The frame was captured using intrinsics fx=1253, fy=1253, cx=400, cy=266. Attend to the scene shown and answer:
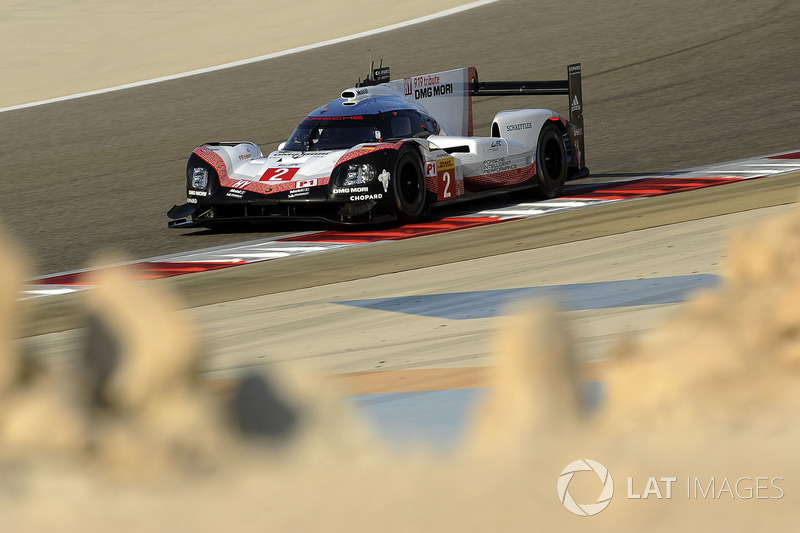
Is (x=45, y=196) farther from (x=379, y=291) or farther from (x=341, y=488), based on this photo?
(x=341, y=488)

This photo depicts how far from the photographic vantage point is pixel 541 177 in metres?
12.8

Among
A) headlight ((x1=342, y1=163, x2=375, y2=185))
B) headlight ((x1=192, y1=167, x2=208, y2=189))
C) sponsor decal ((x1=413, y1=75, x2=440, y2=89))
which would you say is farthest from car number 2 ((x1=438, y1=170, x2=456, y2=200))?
headlight ((x1=192, y1=167, x2=208, y2=189))

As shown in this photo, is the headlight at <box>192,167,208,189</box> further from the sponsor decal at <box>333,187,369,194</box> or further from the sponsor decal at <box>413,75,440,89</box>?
the sponsor decal at <box>413,75,440,89</box>

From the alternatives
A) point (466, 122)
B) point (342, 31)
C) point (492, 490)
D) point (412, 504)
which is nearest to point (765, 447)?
point (492, 490)

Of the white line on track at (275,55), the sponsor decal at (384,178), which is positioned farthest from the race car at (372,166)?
the white line on track at (275,55)

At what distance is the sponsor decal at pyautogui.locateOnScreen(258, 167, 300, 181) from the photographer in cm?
1122

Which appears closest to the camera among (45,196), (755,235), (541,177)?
(755,235)

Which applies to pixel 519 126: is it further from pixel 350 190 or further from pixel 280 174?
pixel 280 174

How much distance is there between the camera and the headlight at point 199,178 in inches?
452

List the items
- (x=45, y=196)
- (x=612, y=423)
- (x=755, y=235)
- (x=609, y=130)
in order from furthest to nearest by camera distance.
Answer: (x=609, y=130) < (x=45, y=196) < (x=755, y=235) < (x=612, y=423)

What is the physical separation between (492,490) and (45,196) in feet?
43.2

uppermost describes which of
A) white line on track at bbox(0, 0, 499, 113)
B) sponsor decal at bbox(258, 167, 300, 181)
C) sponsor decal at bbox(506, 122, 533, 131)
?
white line on track at bbox(0, 0, 499, 113)

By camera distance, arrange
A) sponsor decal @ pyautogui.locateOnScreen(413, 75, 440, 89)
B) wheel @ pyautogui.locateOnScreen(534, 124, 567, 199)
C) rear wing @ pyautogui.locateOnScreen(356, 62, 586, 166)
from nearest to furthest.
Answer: wheel @ pyautogui.locateOnScreen(534, 124, 567, 199) → sponsor decal @ pyautogui.locateOnScreen(413, 75, 440, 89) → rear wing @ pyautogui.locateOnScreen(356, 62, 586, 166)

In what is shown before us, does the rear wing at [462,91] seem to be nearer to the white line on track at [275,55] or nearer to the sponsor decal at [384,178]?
the sponsor decal at [384,178]
